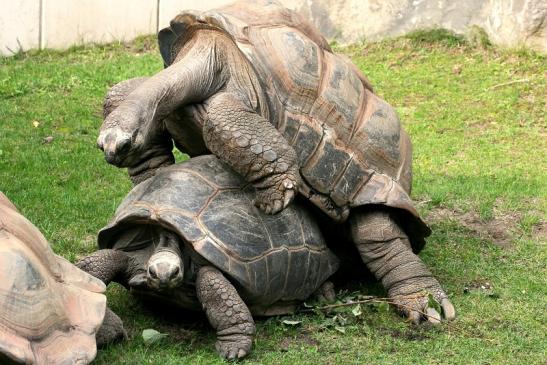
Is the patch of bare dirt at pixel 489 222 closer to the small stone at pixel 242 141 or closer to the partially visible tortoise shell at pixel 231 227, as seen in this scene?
the partially visible tortoise shell at pixel 231 227

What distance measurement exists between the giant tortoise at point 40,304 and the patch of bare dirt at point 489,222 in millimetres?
3160

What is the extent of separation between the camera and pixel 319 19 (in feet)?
37.2

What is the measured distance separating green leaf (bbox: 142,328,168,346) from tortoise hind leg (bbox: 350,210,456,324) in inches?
54.9

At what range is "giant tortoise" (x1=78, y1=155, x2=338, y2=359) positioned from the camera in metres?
4.80

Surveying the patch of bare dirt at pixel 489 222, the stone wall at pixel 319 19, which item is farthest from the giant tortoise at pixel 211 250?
the stone wall at pixel 319 19

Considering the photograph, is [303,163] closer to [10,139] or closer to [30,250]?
[30,250]

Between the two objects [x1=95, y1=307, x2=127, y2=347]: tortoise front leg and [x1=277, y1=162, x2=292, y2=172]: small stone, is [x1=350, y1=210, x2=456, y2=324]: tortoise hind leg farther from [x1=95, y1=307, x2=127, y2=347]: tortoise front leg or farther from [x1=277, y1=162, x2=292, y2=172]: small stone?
[x1=95, y1=307, x2=127, y2=347]: tortoise front leg

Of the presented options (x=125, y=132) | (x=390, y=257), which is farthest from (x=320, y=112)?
(x=125, y=132)

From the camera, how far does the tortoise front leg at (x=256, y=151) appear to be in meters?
5.00

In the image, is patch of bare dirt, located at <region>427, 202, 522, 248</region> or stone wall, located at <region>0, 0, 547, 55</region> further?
stone wall, located at <region>0, 0, 547, 55</region>

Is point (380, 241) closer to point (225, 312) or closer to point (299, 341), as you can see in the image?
point (299, 341)

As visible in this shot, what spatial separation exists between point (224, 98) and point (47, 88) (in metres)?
5.05

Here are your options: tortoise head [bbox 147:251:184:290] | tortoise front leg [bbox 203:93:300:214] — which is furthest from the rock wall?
tortoise head [bbox 147:251:184:290]

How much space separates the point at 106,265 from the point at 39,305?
98 centimetres
